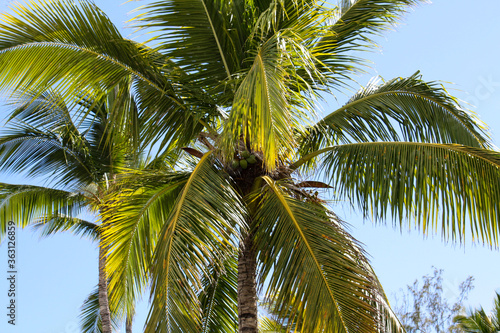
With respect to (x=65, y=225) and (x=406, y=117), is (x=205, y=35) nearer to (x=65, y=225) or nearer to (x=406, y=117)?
(x=406, y=117)

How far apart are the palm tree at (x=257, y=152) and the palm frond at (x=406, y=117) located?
0.02 meters

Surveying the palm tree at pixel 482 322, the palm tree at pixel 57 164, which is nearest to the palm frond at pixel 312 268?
the palm tree at pixel 57 164

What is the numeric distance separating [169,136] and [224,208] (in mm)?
1549

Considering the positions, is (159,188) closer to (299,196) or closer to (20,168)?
(299,196)

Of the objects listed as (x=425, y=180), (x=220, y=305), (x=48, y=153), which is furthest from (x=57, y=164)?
(x=425, y=180)

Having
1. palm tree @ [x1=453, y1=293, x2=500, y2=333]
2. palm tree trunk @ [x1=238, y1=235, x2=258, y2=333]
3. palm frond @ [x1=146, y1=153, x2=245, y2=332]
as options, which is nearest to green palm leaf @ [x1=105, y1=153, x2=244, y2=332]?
palm frond @ [x1=146, y1=153, x2=245, y2=332]

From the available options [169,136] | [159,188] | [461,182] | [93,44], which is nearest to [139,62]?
[93,44]

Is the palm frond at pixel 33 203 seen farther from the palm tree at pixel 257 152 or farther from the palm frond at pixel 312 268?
the palm frond at pixel 312 268

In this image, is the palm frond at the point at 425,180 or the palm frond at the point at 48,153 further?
the palm frond at the point at 48,153

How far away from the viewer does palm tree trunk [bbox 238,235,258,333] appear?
5.25 m

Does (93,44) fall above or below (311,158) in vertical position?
above

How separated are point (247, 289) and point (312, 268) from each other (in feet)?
3.27

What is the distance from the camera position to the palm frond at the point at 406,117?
5.72 m

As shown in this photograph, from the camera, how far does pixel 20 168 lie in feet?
34.3
